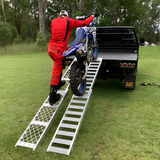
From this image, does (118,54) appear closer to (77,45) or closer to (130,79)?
(130,79)

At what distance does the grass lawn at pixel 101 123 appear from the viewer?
8.67ft

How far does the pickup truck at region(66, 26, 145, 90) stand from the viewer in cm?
495

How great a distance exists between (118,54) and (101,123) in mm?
3026

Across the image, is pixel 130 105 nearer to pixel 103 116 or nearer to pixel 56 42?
pixel 103 116

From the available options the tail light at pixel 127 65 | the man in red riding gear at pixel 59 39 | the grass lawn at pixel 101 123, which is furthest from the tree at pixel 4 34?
the man in red riding gear at pixel 59 39

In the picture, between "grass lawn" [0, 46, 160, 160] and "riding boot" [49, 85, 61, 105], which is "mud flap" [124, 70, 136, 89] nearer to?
"grass lawn" [0, 46, 160, 160]

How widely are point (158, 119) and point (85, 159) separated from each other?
6.68 feet

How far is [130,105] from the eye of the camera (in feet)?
14.5

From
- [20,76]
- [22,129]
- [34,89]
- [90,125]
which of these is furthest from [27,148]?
[20,76]

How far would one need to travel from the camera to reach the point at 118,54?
577cm

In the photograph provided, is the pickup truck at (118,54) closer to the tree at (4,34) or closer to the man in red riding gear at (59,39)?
the man in red riding gear at (59,39)

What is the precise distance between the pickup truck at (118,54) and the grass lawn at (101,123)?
561 mm

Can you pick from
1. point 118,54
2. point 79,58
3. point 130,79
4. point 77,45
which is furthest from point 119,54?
point 77,45

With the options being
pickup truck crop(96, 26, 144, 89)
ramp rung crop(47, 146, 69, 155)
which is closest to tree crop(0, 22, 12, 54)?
pickup truck crop(96, 26, 144, 89)
